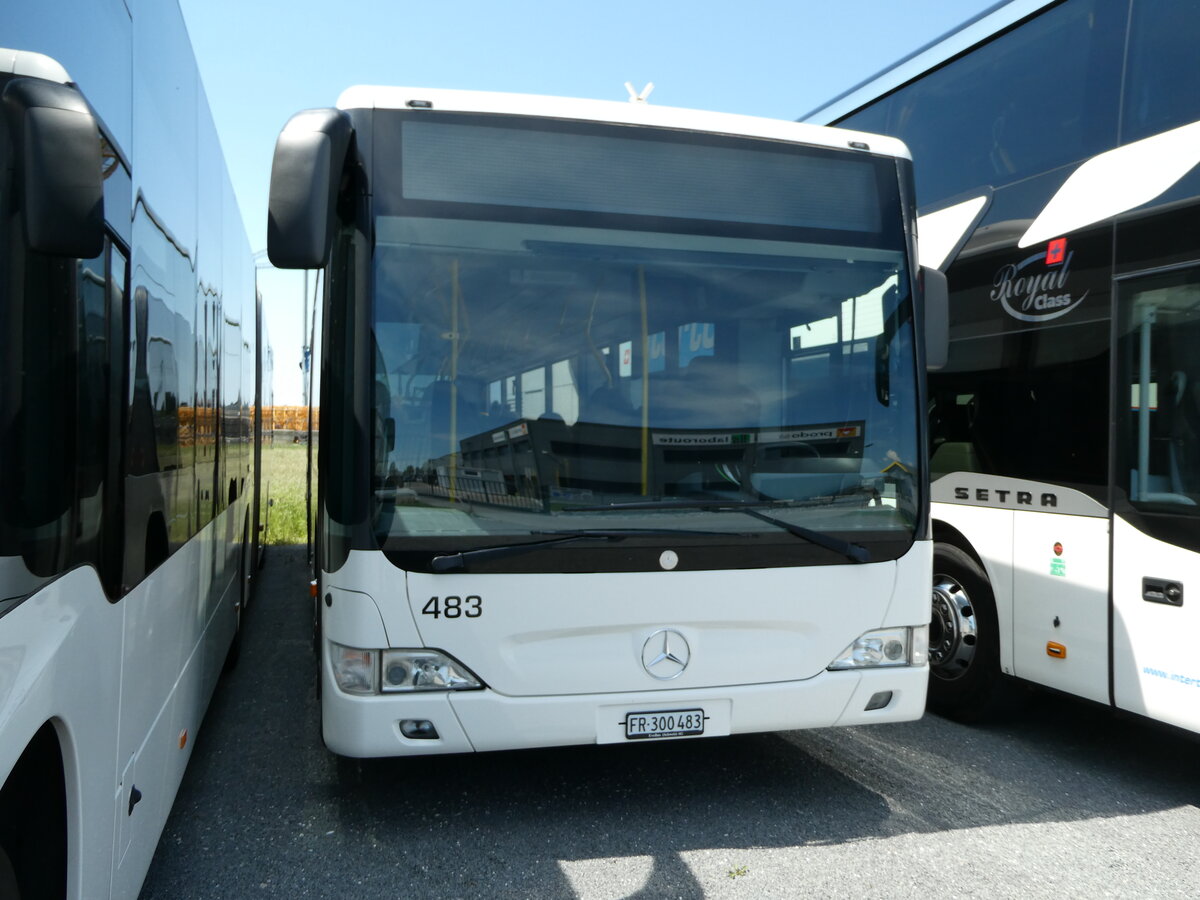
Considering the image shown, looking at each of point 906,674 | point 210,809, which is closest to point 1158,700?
point 906,674

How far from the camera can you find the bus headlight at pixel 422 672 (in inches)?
156

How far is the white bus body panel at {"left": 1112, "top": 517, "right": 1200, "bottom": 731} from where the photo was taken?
177 inches

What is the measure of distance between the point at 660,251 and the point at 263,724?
3.53m

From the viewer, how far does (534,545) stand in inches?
157

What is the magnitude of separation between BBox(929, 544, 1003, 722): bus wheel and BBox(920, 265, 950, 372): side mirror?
66.3 inches

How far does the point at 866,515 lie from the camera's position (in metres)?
4.43

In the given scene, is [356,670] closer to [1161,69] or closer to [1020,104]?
[1161,69]

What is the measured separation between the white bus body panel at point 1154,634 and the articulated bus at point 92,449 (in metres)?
4.02

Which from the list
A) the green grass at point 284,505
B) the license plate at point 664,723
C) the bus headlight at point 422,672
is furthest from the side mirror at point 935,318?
the green grass at point 284,505

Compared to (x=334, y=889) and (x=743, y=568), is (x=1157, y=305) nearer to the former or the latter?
(x=743, y=568)

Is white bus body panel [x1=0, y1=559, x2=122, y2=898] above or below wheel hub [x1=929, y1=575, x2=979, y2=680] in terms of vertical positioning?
above

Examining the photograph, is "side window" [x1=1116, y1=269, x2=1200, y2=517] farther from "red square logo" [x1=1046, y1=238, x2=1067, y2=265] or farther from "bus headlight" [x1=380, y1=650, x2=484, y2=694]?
"bus headlight" [x1=380, y1=650, x2=484, y2=694]


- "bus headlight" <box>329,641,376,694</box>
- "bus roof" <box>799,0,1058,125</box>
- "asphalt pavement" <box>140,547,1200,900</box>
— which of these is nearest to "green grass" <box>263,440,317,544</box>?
"asphalt pavement" <box>140,547,1200,900</box>

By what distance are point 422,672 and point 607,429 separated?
114cm
